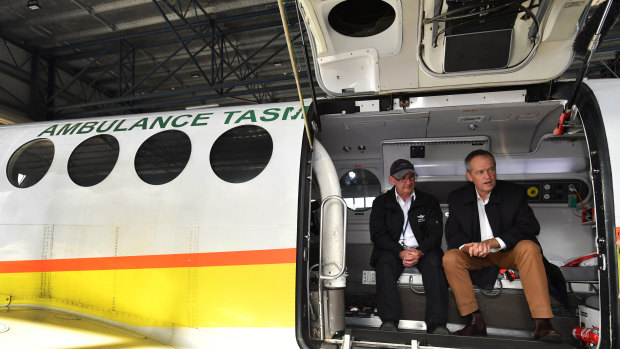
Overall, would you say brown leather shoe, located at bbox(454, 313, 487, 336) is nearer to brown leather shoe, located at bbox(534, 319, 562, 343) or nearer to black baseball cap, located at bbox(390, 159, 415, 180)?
brown leather shoe, located at bbox(534, 319, 562, 343)

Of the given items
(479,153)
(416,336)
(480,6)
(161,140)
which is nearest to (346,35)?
(480,6)

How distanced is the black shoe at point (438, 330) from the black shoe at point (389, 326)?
272 mm

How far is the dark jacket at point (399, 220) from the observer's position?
407 cm

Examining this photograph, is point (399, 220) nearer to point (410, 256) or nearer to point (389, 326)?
point (410, 256)

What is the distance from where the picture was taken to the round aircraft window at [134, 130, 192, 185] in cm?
371

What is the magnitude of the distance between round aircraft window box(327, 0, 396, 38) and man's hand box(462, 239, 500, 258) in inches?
70.9

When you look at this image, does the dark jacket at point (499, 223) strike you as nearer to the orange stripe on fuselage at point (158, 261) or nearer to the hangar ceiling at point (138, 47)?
the orange stripe on fuselage at point (158, 261)

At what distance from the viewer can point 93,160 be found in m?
4.00

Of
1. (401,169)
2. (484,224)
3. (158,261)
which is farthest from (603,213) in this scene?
(158,261)

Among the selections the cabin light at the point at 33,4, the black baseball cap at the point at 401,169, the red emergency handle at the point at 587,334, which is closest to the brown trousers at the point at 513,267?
the red emergency handle at the point at 587,334

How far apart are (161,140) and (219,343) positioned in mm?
1794

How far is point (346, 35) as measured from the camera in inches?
118

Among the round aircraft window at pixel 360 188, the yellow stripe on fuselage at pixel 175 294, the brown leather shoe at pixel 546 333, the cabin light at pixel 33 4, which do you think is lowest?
the brown leather shoe at pixel 546 333

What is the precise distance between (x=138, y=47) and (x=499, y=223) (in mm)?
9538
